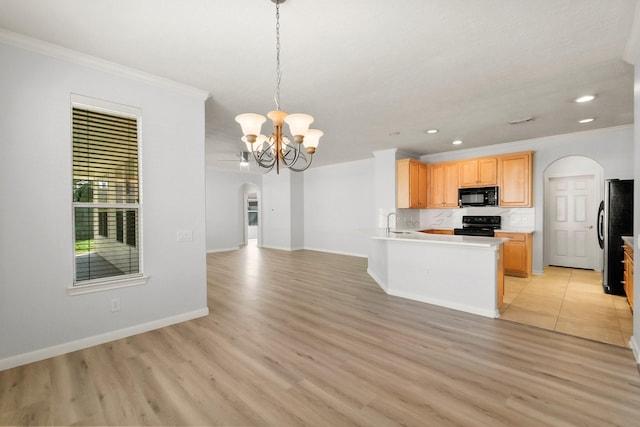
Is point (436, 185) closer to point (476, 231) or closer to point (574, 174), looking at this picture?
point (476, 231)

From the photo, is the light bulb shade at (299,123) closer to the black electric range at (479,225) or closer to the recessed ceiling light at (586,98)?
the recessed ceiling light at (586,98)

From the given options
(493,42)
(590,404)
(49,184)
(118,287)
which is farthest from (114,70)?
(590,404)

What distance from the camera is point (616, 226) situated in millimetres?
4113

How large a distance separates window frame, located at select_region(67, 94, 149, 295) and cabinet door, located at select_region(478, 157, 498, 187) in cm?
583

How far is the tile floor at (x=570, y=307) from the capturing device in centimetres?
297

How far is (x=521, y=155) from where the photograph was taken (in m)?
5.37

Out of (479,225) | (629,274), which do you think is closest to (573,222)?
(479,225)

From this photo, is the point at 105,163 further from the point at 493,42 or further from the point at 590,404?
the point at 590,404

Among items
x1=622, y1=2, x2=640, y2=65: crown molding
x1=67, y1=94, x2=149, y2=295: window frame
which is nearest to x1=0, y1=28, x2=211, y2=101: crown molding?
x1=67, y1=94, x2=149, y2=295: window frame

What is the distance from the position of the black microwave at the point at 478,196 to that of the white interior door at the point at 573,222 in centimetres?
193

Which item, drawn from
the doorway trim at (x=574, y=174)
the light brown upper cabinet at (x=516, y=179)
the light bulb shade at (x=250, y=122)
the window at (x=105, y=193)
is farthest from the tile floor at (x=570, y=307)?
A: the window at (x=105, y=193)

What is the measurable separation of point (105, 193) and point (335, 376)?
8.90 ft

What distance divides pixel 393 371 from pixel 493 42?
2.79 metres

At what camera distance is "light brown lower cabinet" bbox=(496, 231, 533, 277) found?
521 cm
